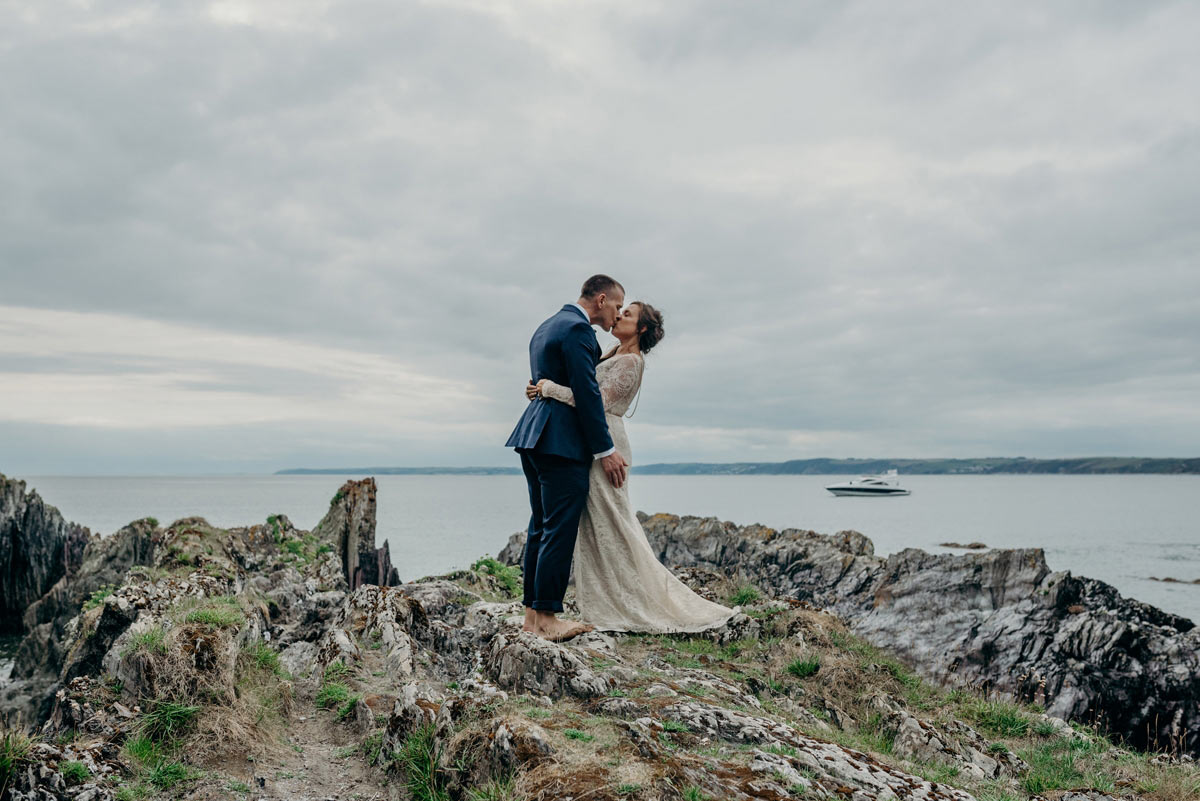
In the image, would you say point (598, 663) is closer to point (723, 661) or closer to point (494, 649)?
point (494, 649)

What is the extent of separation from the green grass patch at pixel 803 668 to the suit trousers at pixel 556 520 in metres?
2.85

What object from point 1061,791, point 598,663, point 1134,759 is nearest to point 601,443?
point 598,663

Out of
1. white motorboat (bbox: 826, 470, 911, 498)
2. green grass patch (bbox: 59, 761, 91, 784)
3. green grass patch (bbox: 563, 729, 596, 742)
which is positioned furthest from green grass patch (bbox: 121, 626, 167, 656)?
white motorboat (bbox: 826, 470, 911, 498)

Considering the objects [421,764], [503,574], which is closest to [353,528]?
[503,574]

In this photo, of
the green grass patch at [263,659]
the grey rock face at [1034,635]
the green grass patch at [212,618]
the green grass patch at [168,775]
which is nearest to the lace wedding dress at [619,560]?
the green grass patch at [263,659]

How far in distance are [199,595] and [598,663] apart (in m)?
5.78

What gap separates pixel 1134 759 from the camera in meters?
7.00

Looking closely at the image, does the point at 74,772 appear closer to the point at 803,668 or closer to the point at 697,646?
the point at 697,646

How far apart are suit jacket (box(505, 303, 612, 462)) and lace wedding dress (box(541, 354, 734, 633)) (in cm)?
56

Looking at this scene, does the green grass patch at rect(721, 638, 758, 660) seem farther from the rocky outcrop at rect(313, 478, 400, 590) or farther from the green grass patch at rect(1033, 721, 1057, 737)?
the rocky outcrop at rect(313, 478, 400, 590)

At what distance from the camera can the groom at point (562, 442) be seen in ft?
23.5

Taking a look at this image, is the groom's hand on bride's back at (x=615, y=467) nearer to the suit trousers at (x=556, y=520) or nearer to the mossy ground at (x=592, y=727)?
the suit trousers at (x=556, y=520)

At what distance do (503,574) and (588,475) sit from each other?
6672 mm

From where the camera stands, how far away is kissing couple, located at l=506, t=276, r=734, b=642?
23.7 feet
